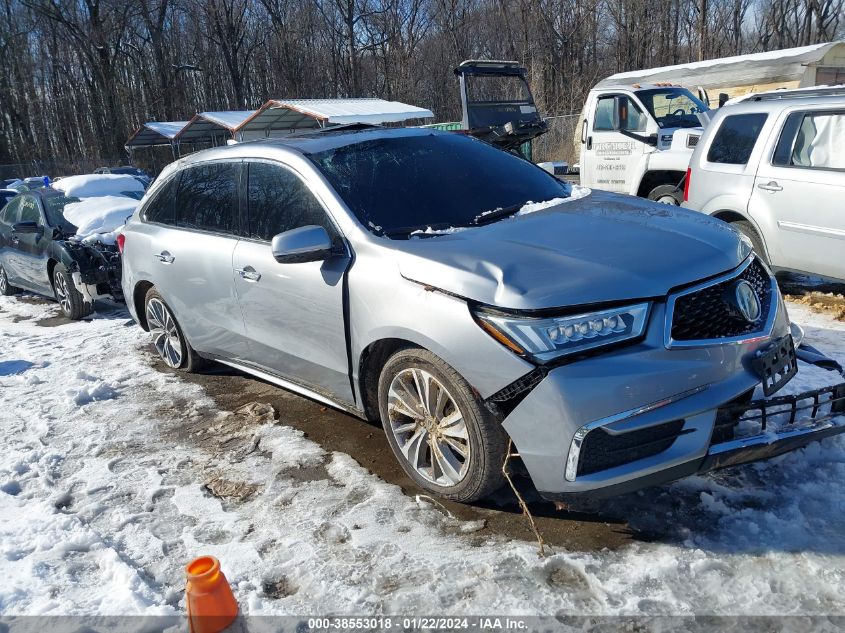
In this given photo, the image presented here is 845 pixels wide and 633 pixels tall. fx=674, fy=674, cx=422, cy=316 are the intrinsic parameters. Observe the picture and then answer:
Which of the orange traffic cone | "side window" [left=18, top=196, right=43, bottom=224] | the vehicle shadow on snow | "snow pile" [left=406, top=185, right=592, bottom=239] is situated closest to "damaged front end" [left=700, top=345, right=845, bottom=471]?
the vehicle shadow on snow

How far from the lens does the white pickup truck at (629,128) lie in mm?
9594

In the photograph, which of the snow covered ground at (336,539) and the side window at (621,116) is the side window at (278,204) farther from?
the side window at (621,116)

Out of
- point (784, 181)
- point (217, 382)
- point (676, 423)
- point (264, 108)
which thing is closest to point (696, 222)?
point (676, 423)

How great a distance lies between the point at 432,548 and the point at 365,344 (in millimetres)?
1024

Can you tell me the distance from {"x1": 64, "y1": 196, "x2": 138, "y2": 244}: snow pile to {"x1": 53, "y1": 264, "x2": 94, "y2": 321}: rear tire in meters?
0.51

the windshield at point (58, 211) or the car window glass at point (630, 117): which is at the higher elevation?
the car window glass at point (630, 117)

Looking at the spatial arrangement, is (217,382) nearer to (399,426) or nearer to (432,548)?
(399,426)

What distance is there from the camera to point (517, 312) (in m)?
2.73

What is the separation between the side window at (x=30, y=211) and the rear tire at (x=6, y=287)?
1.31m

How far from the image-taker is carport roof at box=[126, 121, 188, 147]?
31.0m

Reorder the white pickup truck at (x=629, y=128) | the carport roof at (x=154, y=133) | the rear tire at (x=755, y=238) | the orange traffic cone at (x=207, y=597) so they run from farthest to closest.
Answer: the carport roof at (x=154, y=133)
the white pickup truck at (x=629, y=128)
the rear tire at (x=755, y=238)
the orange traffic cone at (x=207, y=597)

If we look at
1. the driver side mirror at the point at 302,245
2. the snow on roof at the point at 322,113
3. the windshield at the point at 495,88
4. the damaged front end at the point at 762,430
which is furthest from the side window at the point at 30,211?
the snow on roof at the point at 322,113

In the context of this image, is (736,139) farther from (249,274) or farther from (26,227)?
(26,227)

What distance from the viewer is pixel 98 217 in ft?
28.9
